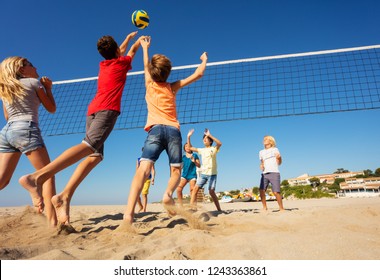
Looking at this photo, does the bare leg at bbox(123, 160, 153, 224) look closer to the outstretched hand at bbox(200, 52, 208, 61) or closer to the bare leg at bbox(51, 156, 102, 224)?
the bare leg at bbox(51, 156, 102, 224)

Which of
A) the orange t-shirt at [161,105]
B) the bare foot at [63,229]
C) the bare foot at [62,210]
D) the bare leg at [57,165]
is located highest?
the orange t-shirt at [161,105]

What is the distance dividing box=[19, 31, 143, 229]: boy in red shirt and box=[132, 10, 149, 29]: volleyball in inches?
54.9

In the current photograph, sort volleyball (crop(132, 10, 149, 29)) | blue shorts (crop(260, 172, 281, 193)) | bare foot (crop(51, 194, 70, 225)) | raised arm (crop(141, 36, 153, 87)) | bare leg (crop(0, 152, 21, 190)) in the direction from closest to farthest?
bare foot (crop(51, 194, 70, 225)) → bare leg (crop(0, 152, 21, 190)) → raised arm (crop(141, 36, 153, 87)) → volleyball (crop(132, 10, 149, 29)) → blue shorts (crop(260, 172, 281, 193))

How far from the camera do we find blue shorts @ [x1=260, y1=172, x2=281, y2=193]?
535 cm

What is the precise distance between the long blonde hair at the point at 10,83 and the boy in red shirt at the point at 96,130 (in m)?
0.70

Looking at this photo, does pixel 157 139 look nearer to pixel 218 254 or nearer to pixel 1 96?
pixel 218 254

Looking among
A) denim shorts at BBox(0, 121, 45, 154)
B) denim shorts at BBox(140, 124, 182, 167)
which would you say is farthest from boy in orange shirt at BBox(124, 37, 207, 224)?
denim shorts at BBox(0, 121, 45, 154)

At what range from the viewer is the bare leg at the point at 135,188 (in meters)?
2.66

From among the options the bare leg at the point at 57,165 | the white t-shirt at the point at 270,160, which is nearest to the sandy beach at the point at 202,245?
the bare leg at the point at 57,165

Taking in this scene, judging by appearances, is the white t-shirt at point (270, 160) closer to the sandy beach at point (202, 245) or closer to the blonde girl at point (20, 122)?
the sandy beach at point (202, 245)

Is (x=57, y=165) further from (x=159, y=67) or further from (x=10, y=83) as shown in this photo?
(x=159, y=67)

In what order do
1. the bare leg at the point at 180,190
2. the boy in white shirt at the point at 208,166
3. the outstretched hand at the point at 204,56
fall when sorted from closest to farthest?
the outstretched hand at the point at 204,56 → the boy in white shirt at the point at 208,166 → the bare leg at the point at 180,190

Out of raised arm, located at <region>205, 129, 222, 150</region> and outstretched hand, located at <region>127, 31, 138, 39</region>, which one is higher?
outstretched hand, located at <region>127, 31, 138, 39</region>

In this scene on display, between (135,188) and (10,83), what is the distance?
5.40 ft
